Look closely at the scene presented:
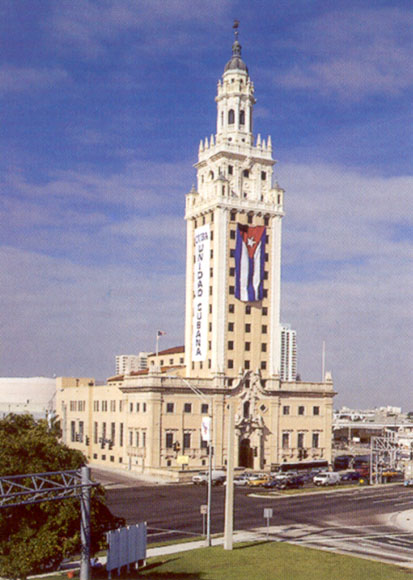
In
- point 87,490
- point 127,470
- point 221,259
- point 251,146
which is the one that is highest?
point 251,146

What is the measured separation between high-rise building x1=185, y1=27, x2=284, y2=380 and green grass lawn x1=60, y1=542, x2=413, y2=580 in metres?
67.7

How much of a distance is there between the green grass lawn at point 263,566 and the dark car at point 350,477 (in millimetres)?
53918

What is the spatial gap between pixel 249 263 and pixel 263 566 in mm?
77974

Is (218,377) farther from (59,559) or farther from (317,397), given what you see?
(59,559)

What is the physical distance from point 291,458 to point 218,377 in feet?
56.2

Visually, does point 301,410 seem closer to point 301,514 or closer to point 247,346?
point 247,346

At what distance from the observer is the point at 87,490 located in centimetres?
3762

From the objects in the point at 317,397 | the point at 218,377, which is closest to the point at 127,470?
the point at 218,377

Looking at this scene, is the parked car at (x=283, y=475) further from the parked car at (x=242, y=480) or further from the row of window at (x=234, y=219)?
the row of window at (x=234, y=219)

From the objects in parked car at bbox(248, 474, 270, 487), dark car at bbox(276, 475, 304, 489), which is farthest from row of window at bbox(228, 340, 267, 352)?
dark car at bbox(276, 475, 304, 489)

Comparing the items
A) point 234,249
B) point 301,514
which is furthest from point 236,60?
point 301,514

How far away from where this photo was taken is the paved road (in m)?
57.0

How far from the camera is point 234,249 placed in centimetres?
12075

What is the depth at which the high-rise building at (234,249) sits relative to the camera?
12006 cm
